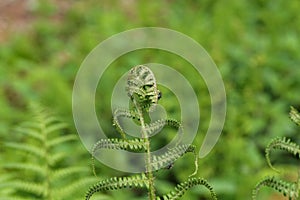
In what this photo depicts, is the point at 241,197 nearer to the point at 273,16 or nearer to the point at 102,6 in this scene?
the point at 273,16

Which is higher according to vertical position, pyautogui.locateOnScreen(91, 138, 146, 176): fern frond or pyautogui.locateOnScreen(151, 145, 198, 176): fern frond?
pyautogui.locateOnScreen(91, 138, 146, 176): fern frond

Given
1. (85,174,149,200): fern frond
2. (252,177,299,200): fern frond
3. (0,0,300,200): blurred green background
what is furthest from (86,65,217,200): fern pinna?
(0,0,300,200): blurred green background

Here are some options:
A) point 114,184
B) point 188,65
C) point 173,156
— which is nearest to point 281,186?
point 173,156

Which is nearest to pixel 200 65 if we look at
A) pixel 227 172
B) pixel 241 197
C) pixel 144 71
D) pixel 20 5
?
pixel 227 172

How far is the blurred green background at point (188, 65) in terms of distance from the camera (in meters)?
3.89

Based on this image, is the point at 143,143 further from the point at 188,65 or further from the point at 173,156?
the point at 188,65

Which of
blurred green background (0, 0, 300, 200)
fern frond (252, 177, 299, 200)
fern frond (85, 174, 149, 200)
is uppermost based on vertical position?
blurred green background (0, 0, 300, 200)

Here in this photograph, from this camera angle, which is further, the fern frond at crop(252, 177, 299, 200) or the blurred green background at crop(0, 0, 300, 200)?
the blurred green background at crop(0, 0, 300, 200)

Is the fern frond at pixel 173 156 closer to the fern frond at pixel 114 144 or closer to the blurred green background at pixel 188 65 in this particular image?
the fern frond at pixel 114 144

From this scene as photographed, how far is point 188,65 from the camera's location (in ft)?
15.4

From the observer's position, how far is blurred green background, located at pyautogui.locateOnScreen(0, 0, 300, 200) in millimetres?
3891

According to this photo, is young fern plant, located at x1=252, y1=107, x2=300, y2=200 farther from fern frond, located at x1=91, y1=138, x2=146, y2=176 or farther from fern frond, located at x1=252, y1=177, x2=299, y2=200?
fern frond, located at x1=91, y1=138, x2=146, y2=176

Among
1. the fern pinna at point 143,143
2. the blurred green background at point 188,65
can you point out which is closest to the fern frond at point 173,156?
the fern pinna at point 143,143

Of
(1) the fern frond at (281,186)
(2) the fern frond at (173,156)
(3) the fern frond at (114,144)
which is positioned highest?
(3) the fern frond at (114,144)
